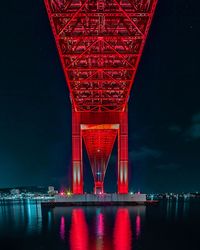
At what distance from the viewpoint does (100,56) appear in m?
21.4

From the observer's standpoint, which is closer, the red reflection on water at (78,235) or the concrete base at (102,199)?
the red reflection on water at (78,235)

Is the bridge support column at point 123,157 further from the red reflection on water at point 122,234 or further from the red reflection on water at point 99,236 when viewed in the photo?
the red reflection on water at point 99,236

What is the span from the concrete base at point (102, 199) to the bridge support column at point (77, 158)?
1.30 meters

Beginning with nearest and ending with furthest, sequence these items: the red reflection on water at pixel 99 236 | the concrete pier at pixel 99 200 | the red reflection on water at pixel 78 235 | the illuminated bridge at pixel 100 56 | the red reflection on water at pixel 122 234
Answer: the red reflection on water at pixel 99 236 < the red reflection on water at pixel 122 234 < the red reflection on water at pixel 78 235 < the illuminated bridge at pixel 100 56 < the concrete pier at pixel 99 200

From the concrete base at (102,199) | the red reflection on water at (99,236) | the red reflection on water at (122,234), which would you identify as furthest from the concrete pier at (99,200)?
the red reflection on water at (99,236)

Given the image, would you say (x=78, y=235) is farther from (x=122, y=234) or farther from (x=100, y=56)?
(x=100, y=56)

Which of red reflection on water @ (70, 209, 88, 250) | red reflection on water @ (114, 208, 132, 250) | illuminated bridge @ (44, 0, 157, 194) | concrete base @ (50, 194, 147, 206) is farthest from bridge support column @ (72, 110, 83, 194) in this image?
red reflection on water @ (114, 208, 132, 250)

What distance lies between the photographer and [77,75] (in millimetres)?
26172

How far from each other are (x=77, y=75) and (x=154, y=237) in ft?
52.1

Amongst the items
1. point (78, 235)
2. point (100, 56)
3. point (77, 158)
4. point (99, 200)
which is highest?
point (100, 56)

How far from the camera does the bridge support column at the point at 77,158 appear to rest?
100.0ft

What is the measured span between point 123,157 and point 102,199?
4687 mm

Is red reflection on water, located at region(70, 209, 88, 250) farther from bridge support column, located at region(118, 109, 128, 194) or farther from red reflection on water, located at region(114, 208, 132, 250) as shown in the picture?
bridge support column, located at region(118, 109, 128, 194)

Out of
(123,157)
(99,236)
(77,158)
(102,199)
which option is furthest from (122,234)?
(77,158)
